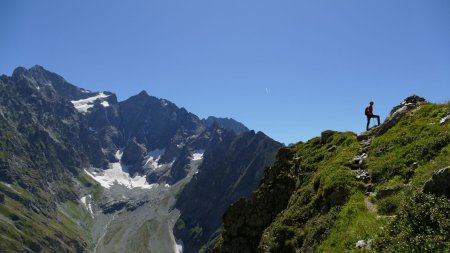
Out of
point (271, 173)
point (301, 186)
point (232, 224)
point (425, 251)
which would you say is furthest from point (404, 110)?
point (425, 251)

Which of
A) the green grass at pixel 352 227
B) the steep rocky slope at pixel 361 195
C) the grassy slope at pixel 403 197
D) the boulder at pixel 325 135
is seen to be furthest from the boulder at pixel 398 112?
the green grass at pixel 352 227

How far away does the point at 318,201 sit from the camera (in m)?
31.3

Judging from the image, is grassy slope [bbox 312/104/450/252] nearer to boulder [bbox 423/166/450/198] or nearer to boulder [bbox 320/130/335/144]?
boulder [bbox 423/166/450/198]

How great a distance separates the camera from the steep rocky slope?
20141 millimetres

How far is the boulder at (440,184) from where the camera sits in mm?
20703

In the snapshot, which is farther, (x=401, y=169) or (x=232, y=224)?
(x=232, y=224)

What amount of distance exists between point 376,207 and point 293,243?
7353 millimetres

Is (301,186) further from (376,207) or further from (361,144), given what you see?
(376,207)

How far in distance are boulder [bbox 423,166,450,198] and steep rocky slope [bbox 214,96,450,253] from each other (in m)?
0.05

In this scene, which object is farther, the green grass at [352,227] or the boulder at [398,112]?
the boulder at [398,112]

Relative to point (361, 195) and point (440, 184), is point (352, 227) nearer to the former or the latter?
point (361, 195)

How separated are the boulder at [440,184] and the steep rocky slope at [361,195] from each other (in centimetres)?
5

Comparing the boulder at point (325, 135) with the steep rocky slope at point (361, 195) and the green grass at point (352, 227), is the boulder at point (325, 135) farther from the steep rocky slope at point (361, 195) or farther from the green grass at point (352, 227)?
the green grass at point (352, 227)

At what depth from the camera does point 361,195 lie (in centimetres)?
2752
